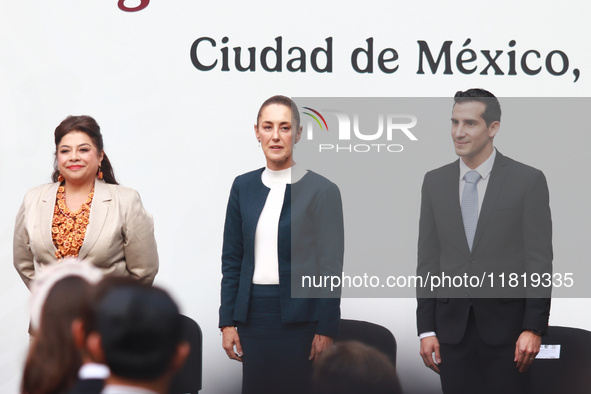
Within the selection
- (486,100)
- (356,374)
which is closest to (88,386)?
(356,374)

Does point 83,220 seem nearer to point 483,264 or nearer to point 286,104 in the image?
point 286,104

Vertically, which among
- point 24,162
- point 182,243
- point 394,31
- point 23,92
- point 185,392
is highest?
point 394,31

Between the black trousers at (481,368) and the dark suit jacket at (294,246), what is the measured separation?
527 millimetres

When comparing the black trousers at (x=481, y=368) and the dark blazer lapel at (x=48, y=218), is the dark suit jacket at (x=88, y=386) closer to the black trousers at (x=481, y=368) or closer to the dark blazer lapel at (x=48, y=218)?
the dark blazer lapel at (x=48, y=218)

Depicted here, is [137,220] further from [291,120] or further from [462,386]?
[462,386]

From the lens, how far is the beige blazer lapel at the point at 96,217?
361 centimetres

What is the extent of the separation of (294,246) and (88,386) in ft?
7.31

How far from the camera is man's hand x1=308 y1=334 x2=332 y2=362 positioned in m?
3.81

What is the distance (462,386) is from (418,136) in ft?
3.94

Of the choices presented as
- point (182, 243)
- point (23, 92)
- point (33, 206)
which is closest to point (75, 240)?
point (33, 206)

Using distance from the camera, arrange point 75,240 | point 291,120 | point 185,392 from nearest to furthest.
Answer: point 75,240, point 291,120, point 185,392

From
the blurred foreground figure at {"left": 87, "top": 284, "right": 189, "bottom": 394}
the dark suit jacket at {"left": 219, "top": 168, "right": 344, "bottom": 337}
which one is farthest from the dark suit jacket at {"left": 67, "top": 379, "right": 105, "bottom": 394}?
the dark suit jacket at {"left": 219, "top": 168, "right": 344, "bottom": 337}

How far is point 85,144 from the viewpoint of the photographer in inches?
147

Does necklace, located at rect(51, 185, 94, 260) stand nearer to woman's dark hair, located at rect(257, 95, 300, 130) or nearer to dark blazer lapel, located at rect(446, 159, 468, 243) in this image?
woman's dark hair, located at rect(257, 95, 300, 130)
